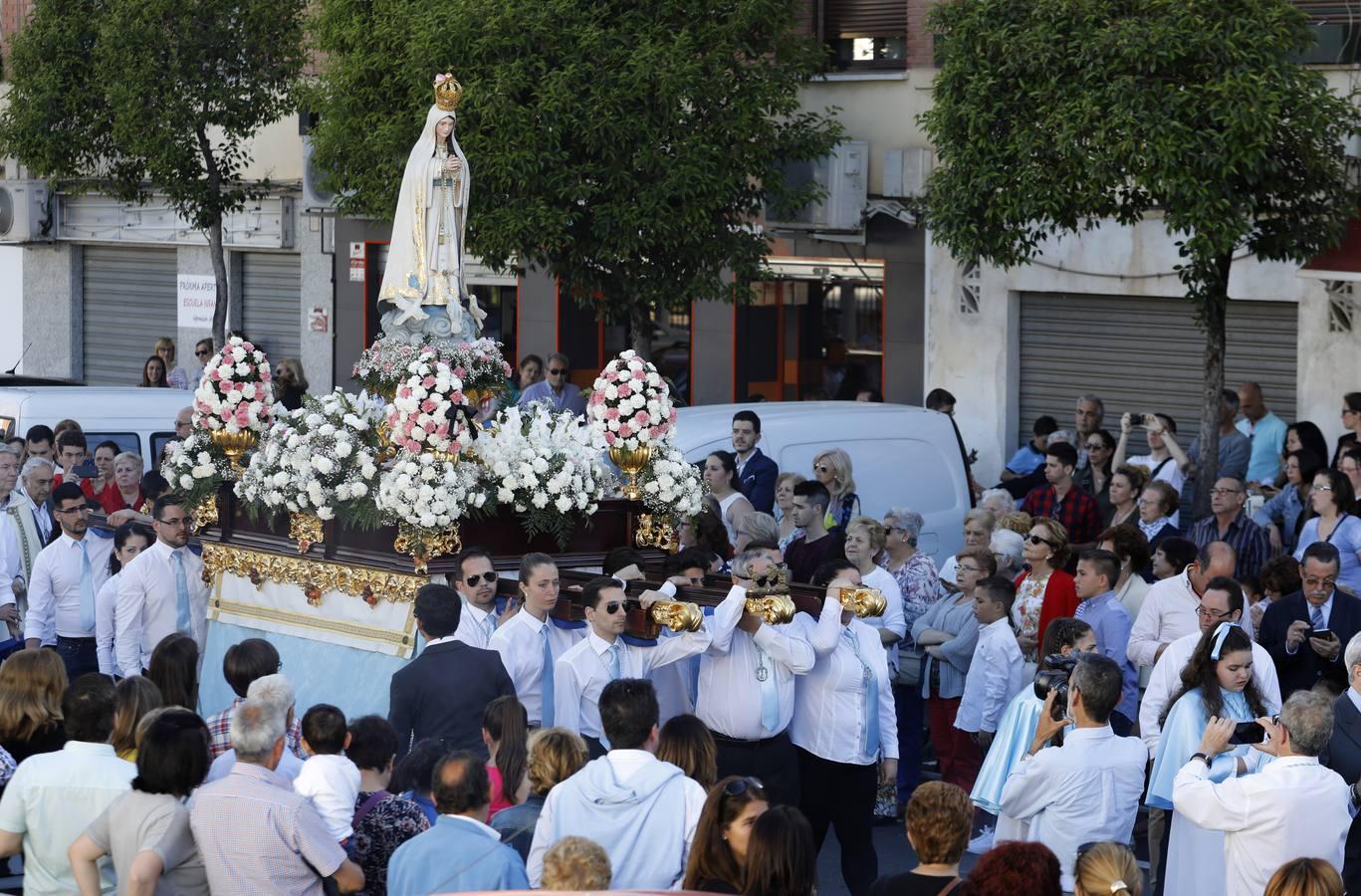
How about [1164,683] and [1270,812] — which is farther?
[1164,683]

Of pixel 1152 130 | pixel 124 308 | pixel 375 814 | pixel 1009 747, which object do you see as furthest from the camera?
pixel 124 308

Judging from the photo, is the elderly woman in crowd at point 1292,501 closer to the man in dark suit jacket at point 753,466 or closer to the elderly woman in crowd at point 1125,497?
the elderly woman in crowd at point 1125,497

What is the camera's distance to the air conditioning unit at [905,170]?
20.5 metres

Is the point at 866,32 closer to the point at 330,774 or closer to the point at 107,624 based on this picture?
the point at 107,624

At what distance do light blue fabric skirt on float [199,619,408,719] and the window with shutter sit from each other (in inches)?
445

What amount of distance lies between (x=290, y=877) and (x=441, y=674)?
1992 mm

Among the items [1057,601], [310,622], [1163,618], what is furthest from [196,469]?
[1163,618]

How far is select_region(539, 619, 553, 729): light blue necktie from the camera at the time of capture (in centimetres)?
957

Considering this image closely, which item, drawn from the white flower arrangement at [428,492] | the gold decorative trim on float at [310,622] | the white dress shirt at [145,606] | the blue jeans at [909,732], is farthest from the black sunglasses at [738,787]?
the white dress shirt at [145,606]

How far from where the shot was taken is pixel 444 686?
865 cm

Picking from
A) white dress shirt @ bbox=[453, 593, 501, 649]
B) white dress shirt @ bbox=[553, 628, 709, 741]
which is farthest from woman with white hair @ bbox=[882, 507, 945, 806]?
white dress shirt @ bbox=[453, 593, 501, 649]

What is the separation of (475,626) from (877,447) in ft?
18.3

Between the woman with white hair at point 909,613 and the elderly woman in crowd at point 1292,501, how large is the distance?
99.6 inches

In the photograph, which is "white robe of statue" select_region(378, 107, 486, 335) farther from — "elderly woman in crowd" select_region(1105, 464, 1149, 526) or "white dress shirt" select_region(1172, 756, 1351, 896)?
"white dress shirt" select_region(1172, 756, 1351, 896)
